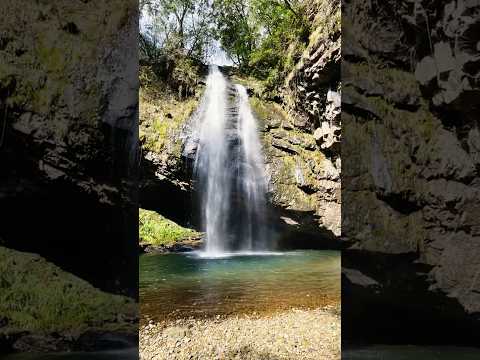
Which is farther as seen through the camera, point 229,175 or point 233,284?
point 229,175

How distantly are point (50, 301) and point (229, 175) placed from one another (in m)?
6.66

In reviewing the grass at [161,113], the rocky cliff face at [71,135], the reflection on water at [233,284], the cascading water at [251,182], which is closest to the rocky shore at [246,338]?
the reflection on water at [233,284]

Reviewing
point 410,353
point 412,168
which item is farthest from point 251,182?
point 410,353

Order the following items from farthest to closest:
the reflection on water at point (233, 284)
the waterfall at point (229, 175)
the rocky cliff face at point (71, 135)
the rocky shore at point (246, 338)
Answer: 1. the waterfall at point (229, 175)
2. the reflection on water at point (233, 284)
3. the rocky shore at point (246, 338)
4. the rocky cliff face at point (71, 135)

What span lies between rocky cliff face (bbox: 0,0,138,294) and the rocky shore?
1309 millimetres

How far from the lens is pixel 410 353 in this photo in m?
2.70

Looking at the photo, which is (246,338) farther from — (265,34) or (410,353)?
(265,34)

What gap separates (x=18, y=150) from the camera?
2.63 meters

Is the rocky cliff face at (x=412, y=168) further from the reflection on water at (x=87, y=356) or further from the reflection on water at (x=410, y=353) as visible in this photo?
the reflection on water at (x=87, y=356)

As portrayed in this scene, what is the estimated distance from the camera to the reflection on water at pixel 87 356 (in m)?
2.47

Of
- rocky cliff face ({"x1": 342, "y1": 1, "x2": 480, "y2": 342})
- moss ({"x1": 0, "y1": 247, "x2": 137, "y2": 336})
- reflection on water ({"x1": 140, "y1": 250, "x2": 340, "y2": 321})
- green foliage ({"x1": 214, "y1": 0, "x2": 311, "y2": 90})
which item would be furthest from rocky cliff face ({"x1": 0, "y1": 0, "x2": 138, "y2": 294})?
green foliage ({"x1": 214, "y1": 0, "x2": 311, "y2": 90})

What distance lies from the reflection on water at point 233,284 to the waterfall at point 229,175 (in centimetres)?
132

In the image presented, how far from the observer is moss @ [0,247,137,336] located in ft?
8.34

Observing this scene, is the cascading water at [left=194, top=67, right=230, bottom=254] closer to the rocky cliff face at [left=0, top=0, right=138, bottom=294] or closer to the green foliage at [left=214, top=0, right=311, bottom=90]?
the green foliage at [left=214, top=0, right=311, bottom=90]
